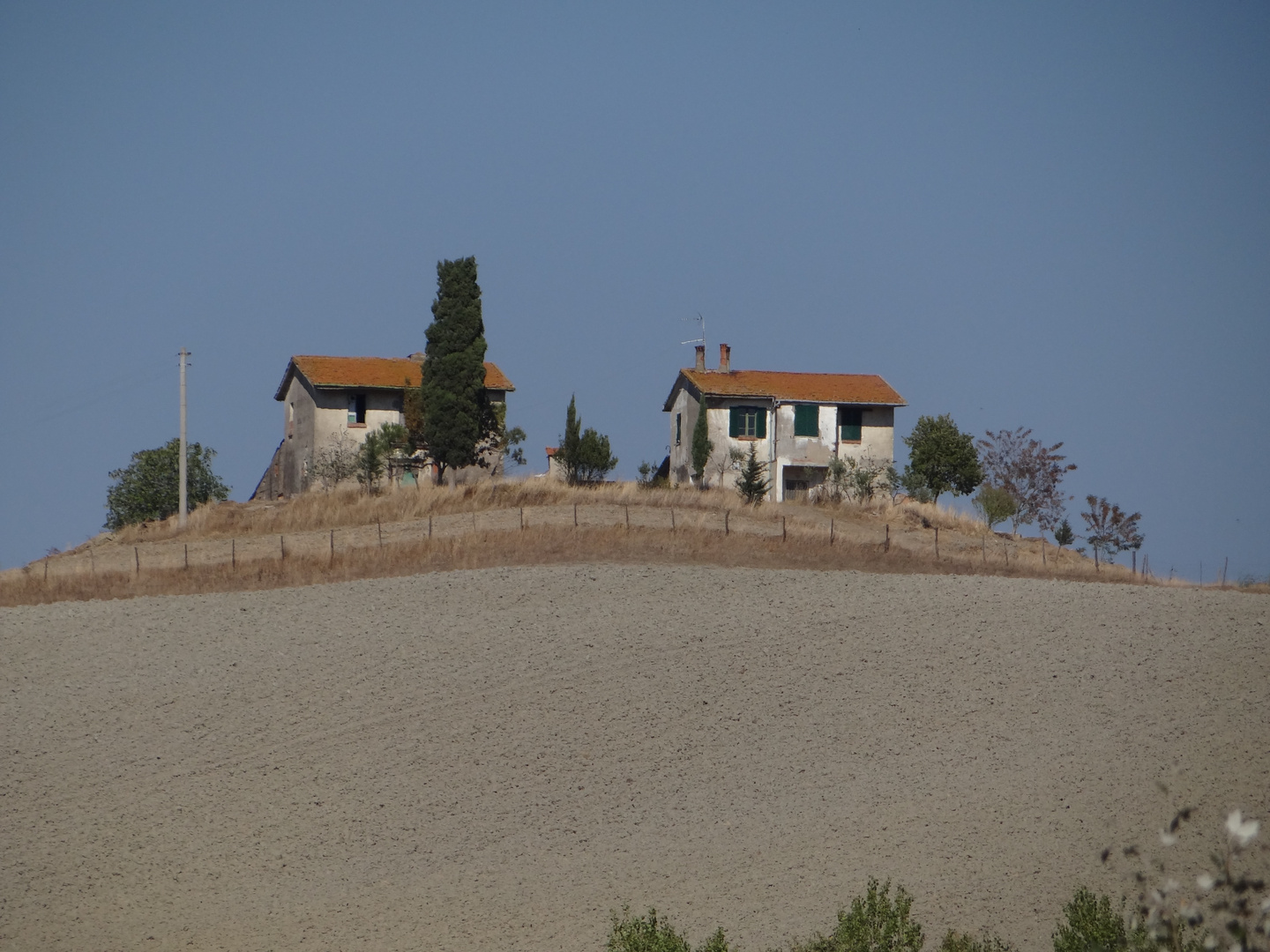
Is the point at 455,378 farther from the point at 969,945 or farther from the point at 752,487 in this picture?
the point at 969,945

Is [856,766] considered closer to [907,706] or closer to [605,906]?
[907,706]

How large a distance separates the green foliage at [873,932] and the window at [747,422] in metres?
41.9

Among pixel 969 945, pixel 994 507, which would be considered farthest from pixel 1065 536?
pixel 969 945

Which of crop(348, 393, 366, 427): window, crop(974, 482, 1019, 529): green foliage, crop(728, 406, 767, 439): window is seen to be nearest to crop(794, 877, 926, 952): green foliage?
crop(974, 482, 1019, 529): green foliage

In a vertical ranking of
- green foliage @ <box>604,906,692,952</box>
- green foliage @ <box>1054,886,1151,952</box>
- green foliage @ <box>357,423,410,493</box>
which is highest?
green foliage @ <box>357,423,410,493</box>

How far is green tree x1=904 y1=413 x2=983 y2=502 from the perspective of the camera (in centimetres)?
5831

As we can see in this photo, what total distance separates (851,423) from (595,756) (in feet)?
118

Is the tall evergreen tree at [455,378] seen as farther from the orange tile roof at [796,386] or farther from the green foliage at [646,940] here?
the green foliage at [646,940]

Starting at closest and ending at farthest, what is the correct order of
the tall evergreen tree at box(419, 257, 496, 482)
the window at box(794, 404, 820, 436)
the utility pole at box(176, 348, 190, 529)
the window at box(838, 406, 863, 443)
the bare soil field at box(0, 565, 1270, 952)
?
the bare soil field at box(0, 565, 1270, 952) → the utility pole at box(176, 348, 190, 529) → the tall evergreen tree at box(419, 257, 496, 482) → the window at box(794, 404, 820, 436) → the window at box(838, 406, 863, 443)

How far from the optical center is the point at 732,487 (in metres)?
56.0

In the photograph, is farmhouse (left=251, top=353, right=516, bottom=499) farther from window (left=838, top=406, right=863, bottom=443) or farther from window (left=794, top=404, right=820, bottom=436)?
window (left=838, top=406, right=863, bottom=443)

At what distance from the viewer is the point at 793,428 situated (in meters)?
57.8

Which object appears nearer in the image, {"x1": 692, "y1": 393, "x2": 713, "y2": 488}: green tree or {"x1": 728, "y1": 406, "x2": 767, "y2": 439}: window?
{"x1": 692, "y1": 393, "x2": 713, "y2": 488}: green tree

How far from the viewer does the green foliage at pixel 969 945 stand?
15516mm
